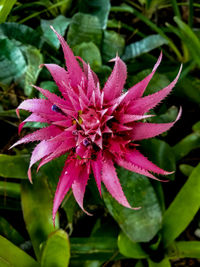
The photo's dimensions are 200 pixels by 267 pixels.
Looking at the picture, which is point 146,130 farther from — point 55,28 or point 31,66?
point 55,28

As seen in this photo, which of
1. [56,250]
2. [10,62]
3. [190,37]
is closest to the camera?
[56,250]

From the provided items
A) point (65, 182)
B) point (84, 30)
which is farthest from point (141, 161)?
point (84, 30)

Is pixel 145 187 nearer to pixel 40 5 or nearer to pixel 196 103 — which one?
pixel 196 103

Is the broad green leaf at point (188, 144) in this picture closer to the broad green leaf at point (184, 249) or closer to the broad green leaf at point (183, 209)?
the broad green leaf at point (183, 209)

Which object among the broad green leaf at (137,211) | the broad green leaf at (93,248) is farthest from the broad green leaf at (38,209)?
the broad green leaf at (137,211)

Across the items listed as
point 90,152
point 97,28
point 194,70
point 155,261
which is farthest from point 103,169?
point 194,70
